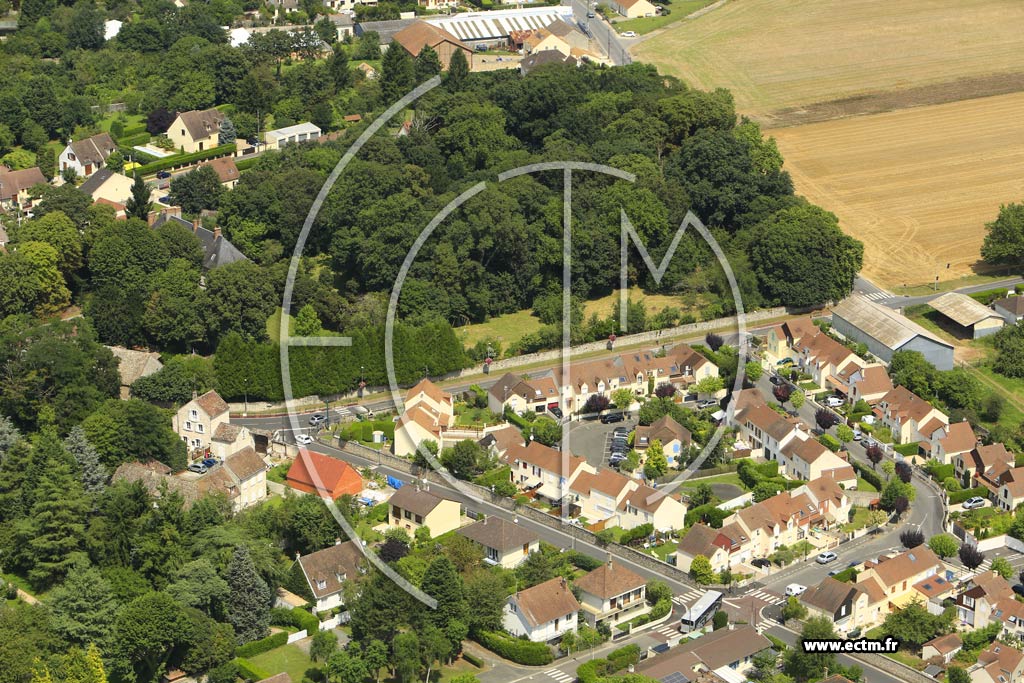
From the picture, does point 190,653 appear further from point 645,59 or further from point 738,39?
point 738,39

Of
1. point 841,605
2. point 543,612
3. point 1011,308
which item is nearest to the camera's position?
point 543,612

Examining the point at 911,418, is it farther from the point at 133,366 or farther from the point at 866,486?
the point at 133,366

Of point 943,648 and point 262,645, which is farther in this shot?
point 262,645

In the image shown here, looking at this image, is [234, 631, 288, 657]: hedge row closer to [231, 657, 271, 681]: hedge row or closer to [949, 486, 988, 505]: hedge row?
[231, 657, 271, 681]: hedge row

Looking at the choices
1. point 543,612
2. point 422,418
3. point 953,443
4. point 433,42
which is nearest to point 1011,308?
point 953,443

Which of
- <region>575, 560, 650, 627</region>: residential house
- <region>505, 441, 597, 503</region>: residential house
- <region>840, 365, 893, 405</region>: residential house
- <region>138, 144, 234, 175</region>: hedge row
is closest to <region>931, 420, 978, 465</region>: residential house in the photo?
A: <region>840, 365, 893, 405</region>: residential house

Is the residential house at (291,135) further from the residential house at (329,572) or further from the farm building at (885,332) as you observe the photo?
the residential house at (329,572)

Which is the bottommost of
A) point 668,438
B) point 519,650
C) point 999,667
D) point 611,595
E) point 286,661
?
point 286,661
